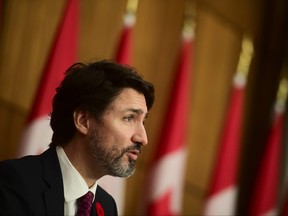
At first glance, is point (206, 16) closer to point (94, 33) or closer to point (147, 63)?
point (147, 63)

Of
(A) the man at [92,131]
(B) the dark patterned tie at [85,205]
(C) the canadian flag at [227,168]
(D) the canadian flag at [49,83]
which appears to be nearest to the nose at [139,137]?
(A) the man at [92,131]

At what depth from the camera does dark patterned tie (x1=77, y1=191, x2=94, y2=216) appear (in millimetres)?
1712

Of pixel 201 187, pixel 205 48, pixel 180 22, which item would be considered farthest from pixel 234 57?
pixel 201 187

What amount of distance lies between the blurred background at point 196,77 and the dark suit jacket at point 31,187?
1.31m

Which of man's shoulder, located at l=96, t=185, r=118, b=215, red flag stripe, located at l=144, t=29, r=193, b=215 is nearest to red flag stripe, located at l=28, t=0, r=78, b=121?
red flag stripe, located at l=144, t=29, r=193, b=215

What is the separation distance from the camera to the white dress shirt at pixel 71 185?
170 cm

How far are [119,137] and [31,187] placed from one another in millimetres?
343

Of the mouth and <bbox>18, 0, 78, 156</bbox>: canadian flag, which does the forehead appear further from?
<bbox>18, 0, 78, 156</bbox>: canadian flag

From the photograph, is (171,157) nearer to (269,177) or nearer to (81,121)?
(269,177)

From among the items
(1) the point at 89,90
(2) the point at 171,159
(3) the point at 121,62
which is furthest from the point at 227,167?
(1) the point at 89,90

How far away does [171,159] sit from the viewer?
11.3ft

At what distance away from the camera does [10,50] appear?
3014mm

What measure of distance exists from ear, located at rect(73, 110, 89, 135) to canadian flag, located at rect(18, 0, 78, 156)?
0.99 metres

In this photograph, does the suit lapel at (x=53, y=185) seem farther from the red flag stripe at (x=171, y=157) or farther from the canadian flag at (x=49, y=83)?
the red flag stripe at (x=171, y=157)
